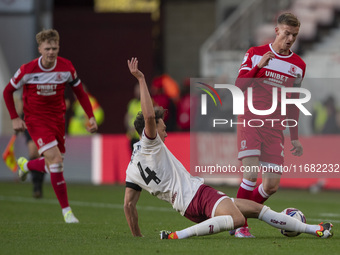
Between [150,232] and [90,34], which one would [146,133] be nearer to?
[150,232]

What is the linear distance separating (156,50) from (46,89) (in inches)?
878

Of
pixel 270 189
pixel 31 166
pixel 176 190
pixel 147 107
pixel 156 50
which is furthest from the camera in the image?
pixel 156 50

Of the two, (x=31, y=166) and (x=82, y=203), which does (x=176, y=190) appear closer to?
(x=31, y=166)

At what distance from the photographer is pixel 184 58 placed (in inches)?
1232

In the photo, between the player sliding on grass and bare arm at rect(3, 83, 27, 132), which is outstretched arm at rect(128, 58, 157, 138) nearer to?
the player sliding on grass

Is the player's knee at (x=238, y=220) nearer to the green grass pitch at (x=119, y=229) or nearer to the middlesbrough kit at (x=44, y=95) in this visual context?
the green grass pitch at (x=119, y=229)

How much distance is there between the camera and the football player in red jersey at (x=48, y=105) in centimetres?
1070

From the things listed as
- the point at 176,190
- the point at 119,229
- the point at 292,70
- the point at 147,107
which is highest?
the point at 292,70

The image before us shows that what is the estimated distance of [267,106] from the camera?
895 cm

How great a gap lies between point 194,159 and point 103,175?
2.23m

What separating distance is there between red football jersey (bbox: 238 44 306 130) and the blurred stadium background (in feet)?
21.5

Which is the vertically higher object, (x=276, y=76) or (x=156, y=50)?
(x=156, y=50)

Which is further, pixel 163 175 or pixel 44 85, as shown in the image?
pixel 44 85

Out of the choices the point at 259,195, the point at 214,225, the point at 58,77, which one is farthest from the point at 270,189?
the point at 58,77
